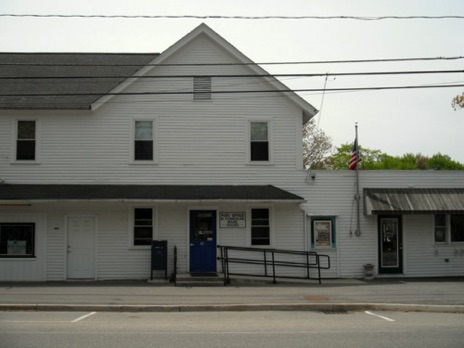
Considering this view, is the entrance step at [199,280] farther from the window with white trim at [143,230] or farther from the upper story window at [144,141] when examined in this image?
the upper story window at [144,141]

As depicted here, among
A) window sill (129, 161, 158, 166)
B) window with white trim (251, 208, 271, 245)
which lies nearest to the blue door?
window with white trim (251, 208, 271, 245)

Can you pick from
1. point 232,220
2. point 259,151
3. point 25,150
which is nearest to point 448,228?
point 259,151

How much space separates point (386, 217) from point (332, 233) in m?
2.18

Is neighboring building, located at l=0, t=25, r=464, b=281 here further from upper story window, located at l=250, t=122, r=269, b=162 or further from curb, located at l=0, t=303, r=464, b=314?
curb, located at l=0, t=303, r=464, b=314

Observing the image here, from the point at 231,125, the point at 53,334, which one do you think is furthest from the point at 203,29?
the point at 53,334

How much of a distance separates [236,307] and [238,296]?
1739 millimetres

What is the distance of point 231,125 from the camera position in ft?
69.4

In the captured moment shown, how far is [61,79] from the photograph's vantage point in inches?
883

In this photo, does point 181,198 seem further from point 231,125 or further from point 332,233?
point 332,233

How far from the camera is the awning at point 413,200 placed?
66.4ft

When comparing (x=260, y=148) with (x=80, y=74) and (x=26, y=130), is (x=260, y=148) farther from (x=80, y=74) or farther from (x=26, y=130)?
(x=26, y=130)

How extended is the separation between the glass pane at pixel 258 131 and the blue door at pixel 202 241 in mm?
3279

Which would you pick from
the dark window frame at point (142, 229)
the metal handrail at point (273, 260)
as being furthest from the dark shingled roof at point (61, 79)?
the metal handrail at point (273, 260)

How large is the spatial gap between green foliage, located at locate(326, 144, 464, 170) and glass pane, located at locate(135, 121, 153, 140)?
42571 millimetres
